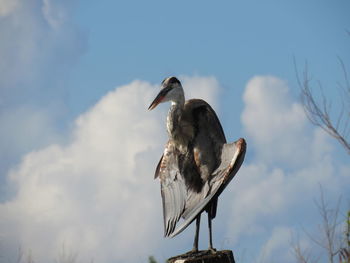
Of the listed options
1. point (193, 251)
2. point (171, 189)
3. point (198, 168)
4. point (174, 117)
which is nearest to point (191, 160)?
point (198, 168)

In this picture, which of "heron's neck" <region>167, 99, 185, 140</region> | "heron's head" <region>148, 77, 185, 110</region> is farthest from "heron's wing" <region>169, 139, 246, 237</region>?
"heron's head" <region>148, 77, 185, 110</region>

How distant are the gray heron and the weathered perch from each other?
115mm

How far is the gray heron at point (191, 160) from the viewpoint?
220 inches

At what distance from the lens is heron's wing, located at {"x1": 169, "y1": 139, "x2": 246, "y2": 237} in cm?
552

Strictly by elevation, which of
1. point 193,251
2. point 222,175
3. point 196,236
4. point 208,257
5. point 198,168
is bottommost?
point 208,257

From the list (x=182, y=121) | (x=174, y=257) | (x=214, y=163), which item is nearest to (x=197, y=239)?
(x=174, y=257)

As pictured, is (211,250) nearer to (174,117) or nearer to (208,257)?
(208,257)

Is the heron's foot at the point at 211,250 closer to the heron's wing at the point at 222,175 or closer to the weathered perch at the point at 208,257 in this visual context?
the weathered perch at the point at 208,257

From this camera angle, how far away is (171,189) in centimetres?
584

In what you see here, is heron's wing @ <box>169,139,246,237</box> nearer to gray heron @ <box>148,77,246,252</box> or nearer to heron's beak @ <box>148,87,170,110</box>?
gray heron @ <box>148,77,246,252</box>

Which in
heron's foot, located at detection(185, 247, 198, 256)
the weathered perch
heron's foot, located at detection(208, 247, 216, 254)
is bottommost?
the weathered perch

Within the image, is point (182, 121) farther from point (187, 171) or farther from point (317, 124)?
point (317, 124)

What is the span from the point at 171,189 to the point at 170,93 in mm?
898

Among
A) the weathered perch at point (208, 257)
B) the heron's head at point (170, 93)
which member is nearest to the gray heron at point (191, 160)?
the heron's head at point (170, 93)
